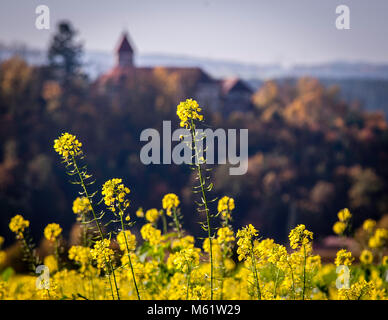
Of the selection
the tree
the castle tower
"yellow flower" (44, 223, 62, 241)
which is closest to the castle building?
the castle tower

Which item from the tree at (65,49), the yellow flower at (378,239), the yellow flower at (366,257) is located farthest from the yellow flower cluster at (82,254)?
the tree at (65,49)

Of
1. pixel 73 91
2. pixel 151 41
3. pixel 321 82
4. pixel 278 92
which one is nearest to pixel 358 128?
pixel 321 82

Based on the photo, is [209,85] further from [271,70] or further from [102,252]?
[102,252]

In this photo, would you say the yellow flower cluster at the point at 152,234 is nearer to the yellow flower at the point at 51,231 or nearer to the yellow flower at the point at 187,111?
the yellow flower at the point at 51,231

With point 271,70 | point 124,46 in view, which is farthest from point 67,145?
point 124,46

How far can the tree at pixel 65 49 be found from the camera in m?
15.6

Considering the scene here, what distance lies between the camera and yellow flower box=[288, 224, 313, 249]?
73.7 inches

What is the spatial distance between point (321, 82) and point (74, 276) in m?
18.7

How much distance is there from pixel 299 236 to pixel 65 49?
50.4 feet

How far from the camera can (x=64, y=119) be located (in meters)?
17.5

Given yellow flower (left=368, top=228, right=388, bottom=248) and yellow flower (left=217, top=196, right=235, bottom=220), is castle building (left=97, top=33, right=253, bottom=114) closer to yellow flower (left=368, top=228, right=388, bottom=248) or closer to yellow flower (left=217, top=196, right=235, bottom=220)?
yellow flower (left=368, top=228, right=388, bottom=248)

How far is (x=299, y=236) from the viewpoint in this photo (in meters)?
1.89

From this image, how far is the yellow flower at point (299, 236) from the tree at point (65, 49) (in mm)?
14672
